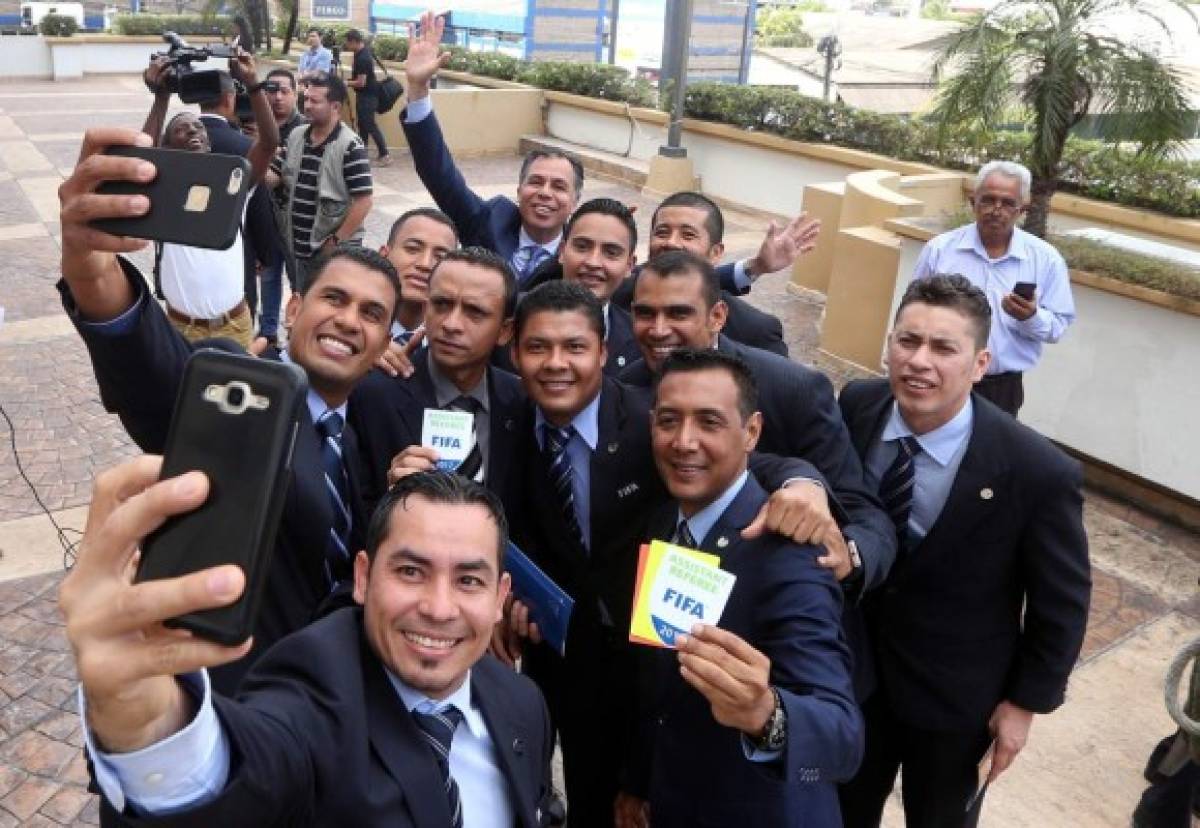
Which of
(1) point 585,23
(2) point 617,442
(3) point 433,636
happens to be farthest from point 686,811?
(1) point 585,23

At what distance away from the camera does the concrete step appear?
15.2m

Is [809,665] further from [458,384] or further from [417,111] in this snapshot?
[417,111]

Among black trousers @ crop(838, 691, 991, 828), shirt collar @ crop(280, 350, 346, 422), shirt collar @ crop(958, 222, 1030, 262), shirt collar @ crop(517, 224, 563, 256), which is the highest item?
shirt collar @ crop(958, 222, 1030, 262)

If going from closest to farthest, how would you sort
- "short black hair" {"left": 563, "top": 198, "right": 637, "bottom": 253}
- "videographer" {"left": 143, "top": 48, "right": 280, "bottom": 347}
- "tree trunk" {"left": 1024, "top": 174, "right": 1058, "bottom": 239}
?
"short black hair" {"left": 563, "top": 198, "right": 637, "bottom": 253}, "videographer" {"left": 143, "top": 48, "right": 280, "bottom": 347}, "tree trunk" {"left": 1024, "top": 174, "right": 1058, "bottom": 239}

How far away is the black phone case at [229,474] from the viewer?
1.18m

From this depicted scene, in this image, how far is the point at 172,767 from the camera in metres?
1.30

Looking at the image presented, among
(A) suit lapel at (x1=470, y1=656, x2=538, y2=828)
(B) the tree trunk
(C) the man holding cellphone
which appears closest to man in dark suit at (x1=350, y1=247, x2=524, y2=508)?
(A) suit lapel at (x1=470, y1=656, x2=538, y2=828)

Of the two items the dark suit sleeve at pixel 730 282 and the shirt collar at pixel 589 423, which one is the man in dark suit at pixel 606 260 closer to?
the dark suit sleeve at pixel 730 282

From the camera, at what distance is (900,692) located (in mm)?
3078

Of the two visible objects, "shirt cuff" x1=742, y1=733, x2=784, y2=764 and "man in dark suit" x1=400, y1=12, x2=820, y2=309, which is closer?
"shirt cuff" x1=742, y1=733, x2=784, y2=764

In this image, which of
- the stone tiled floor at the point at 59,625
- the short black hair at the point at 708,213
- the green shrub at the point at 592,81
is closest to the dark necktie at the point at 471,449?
the short black hair at the point at 708,213

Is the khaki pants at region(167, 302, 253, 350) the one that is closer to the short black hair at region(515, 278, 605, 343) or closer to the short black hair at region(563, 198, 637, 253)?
the short black hair at region(563, 198, 637, 253)

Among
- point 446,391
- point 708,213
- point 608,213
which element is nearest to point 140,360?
point 446,391

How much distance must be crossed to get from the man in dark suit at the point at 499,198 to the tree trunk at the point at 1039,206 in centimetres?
392
